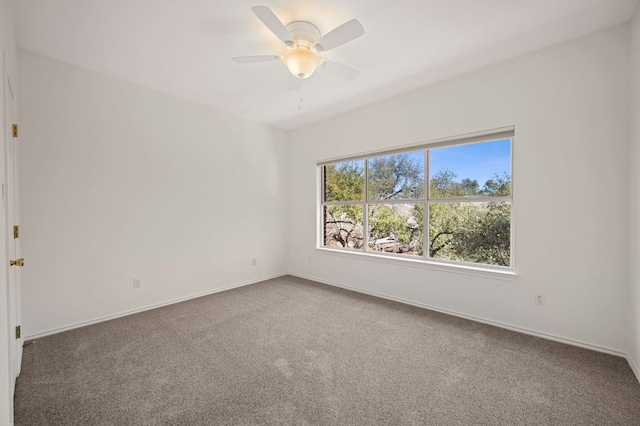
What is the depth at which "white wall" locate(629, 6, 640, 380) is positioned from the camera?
6.57 ft

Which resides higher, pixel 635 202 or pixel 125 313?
pixel 635 202

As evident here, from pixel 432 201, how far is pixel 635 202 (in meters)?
1.65

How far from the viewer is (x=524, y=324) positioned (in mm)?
2652

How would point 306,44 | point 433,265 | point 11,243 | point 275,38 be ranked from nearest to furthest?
point 11,243, point 306,44, point 275,38, point 433,265

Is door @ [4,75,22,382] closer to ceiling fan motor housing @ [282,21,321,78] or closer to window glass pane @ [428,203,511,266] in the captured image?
ceiling fan motor housing @ [282,21,321,78]

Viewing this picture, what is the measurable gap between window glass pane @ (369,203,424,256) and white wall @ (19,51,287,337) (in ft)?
6.28

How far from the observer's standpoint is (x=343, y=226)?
4.47m

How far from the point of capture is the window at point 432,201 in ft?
9.64

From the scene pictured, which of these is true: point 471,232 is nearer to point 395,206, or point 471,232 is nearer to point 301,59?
point 395,206

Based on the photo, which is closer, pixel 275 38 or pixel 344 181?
pixel 275 38

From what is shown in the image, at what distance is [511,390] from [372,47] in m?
2.85

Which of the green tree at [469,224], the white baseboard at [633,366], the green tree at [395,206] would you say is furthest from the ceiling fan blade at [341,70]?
the white baseboard at [633,366]

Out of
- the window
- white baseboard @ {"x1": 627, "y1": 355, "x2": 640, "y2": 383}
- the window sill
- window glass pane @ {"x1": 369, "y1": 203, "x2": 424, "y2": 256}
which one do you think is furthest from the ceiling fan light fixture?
white baseboard @ {"x1": 627, "y1": 355, "x2": 640, "y2": 383}

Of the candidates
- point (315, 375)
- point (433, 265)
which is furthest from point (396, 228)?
point (315, 375)
